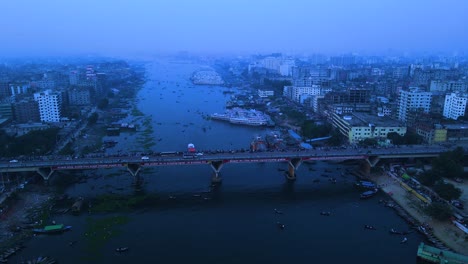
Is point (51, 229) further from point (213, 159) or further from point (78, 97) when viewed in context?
point (78, 97)

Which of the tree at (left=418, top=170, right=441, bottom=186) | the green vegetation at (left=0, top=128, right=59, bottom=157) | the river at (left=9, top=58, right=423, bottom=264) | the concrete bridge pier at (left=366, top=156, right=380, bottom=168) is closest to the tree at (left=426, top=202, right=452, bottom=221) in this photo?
the river at (left=9, top=58, right=423, bottom=264)

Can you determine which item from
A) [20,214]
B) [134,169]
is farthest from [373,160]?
[20,214]

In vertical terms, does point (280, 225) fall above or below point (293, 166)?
below

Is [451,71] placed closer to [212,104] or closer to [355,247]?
[212,104]

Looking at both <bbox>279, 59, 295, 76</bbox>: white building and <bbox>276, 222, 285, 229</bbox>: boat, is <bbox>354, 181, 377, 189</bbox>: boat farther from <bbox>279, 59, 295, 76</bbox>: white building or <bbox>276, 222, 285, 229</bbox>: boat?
<bbox>279, 59, 295, 76</bbox>: white building

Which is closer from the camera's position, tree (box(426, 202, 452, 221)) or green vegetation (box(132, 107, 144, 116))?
tree (box(426, 202, 452, 221))

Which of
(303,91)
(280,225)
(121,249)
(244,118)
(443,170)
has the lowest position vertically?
(121,249)
